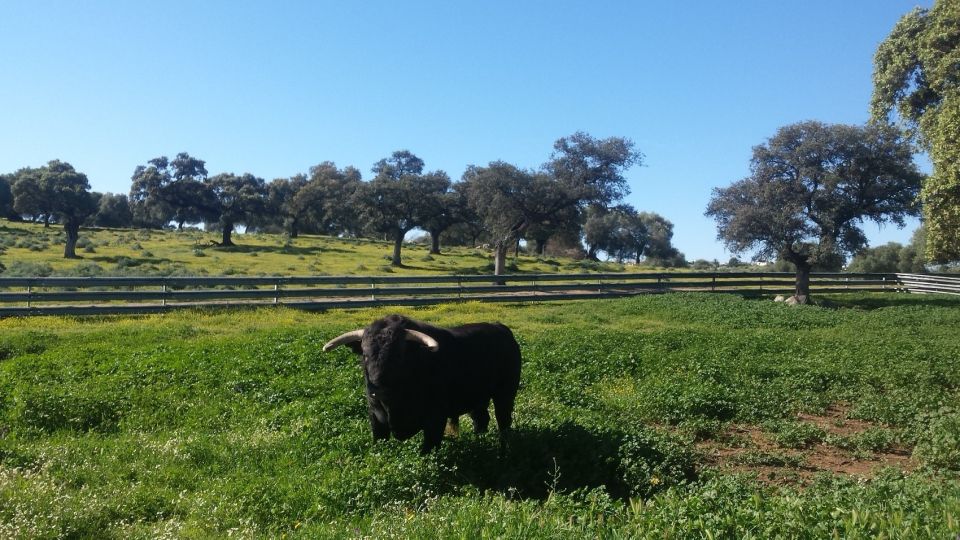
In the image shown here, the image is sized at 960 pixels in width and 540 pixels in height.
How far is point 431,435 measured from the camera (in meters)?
7.46

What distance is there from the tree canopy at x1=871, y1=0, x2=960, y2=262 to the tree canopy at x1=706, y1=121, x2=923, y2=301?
6619 mm

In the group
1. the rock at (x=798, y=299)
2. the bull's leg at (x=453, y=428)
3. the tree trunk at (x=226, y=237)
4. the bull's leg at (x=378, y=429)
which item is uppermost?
the tree trunk at (x=226, y=237)

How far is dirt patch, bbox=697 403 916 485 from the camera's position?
763cm

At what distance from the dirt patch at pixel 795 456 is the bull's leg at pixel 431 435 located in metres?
3.34

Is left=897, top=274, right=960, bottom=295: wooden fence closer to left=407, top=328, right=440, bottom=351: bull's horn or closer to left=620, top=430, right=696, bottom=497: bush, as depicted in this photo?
left=620, top=430, right=696, bottom=497: bush

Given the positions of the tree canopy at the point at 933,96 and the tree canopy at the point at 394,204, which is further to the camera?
the tree canopy at the point at 394,204

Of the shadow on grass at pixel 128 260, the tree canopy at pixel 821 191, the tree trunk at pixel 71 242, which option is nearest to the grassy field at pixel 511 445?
the tree canopy at pixel 821 191

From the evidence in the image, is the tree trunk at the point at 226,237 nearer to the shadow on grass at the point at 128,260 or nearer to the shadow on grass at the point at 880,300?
the shadow on grass at the point at 128,260

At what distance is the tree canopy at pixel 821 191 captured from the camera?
101 feet

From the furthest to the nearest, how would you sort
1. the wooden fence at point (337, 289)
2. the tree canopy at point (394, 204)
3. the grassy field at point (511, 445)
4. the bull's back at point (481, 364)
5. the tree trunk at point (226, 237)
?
1. the tree trunk at point (226, 237)
2. the tree canopy at point (394, 204)
3. the wooden fence at point (337, 289)
4. the bull's back at point (481, 364)
5. the grassy field at point (511, 445)

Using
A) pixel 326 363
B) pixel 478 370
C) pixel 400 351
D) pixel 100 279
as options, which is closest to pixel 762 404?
pixel 478 370

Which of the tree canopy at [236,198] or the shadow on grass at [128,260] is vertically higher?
the tree canopy at [236,198]

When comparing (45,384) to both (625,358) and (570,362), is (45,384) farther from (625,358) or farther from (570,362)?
(625,358)

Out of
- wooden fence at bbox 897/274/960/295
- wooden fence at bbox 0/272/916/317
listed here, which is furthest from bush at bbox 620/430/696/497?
wooden fence at bbox 897/274/960/295
